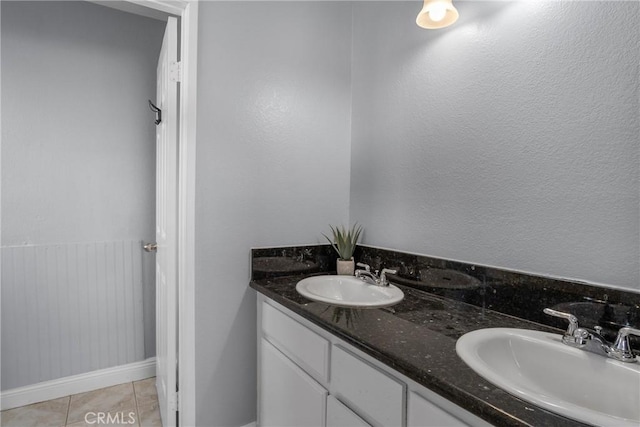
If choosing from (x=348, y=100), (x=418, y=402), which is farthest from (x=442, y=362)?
(x=348, y=100)

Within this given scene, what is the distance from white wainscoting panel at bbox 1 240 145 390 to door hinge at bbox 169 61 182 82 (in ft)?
3.87

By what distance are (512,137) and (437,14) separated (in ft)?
1.68

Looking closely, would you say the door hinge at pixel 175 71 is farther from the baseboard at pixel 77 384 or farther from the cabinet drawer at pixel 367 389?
the baseboard at pixel 77 384

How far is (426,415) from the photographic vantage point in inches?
29.8

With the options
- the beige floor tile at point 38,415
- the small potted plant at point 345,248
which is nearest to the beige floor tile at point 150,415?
the beige floor tile at point 38,415

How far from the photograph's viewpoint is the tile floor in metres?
1.78

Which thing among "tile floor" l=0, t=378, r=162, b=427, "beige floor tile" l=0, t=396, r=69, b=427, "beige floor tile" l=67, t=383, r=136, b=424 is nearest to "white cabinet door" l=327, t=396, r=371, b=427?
"tile floor" l=0, t=378, r=162, b=427

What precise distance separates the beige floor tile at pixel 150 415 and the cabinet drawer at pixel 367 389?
1.29 metres

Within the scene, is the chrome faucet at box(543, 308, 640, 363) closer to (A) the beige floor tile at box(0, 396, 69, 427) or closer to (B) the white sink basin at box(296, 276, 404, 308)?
(B) the white sink basin at box(296, 276, 404, 308)

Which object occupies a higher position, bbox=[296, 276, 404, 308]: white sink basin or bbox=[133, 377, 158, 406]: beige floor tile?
bbox=[296, 276, 404, 308]: white sink basin

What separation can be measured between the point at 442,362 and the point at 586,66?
36.0 inches

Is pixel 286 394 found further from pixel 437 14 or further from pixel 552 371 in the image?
pixel 437 14

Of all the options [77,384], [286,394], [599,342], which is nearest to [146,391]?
[77,384]

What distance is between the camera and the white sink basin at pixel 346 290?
4.46ft
